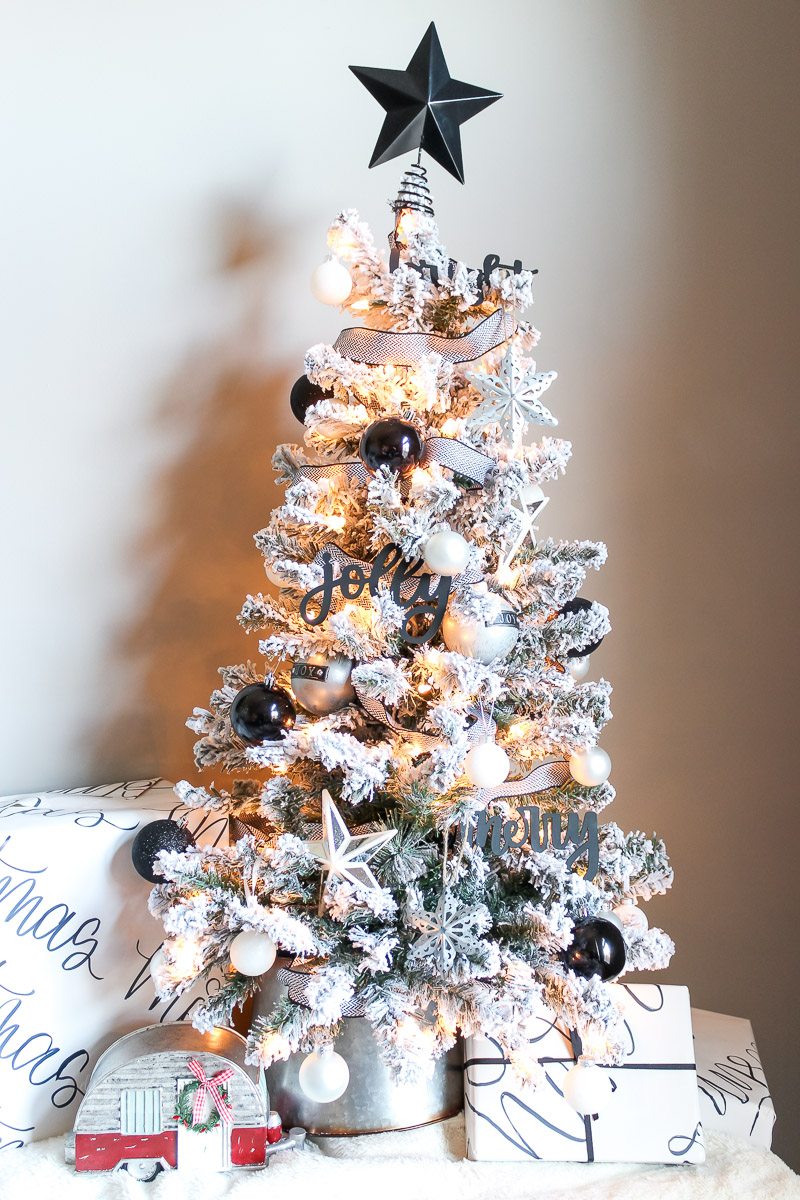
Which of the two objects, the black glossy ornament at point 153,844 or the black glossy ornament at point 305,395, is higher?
the black glossy ornament at point 305,395

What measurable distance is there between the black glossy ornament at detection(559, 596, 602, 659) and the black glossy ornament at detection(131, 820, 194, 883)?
1.55 ft

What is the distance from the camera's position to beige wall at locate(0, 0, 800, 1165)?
3.73 feet

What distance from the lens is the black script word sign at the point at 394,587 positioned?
841 mm

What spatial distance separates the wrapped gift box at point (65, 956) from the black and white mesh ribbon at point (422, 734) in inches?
12.4

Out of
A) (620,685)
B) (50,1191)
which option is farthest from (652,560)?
(50,1191)

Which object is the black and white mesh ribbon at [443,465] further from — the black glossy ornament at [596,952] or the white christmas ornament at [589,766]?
the black glossy ornament at [596,952]

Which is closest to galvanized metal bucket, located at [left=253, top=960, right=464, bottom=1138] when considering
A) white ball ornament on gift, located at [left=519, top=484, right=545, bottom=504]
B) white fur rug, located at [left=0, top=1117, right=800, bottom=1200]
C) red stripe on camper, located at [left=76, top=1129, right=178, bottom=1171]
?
white fur rug, located at [left=0, top=1117, right=800, bottom=1200]

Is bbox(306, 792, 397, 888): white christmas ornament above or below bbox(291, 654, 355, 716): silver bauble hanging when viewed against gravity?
below

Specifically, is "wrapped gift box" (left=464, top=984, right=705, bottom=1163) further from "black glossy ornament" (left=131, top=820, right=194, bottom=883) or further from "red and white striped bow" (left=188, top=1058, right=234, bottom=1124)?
"black glossy ornament" (left=131, top=820, right=194, bottom=883)

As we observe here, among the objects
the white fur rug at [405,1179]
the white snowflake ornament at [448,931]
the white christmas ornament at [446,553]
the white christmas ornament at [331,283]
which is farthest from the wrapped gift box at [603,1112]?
the white christmas ornament at [331,283]

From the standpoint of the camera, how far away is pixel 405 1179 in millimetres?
814

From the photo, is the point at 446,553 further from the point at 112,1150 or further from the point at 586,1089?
the point at 112,1150

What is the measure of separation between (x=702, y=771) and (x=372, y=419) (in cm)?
77

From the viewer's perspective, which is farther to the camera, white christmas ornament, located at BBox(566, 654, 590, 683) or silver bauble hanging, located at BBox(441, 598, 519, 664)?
white christmas ornament, located at BBox(566, 654, 590, 683)
